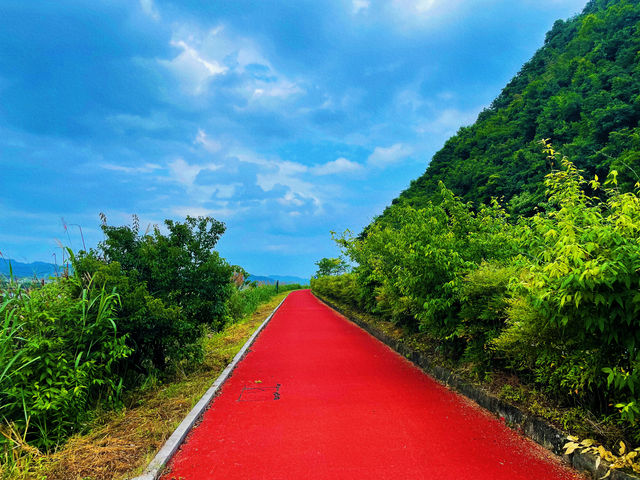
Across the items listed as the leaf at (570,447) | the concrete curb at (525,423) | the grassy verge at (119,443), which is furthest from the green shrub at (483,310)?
the grassy verge at (119,443)

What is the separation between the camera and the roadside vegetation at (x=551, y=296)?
9.62 feet

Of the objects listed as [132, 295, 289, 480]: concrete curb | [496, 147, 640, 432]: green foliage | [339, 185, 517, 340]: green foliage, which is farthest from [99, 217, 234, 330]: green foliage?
[496, 147, 640, 432]: green foliage

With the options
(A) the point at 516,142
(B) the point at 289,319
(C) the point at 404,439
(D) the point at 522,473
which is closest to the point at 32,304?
(C) the point at 404,439

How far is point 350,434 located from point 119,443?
245 cm

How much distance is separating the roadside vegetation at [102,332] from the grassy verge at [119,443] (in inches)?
1.8

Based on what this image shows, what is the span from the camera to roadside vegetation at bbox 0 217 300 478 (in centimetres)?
374

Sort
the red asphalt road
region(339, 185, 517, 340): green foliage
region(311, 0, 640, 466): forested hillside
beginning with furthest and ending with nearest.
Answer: region(339, 185, 517, 340): green foliage
the red asphalt road
region(311, 0, 640, 466): forested hillside

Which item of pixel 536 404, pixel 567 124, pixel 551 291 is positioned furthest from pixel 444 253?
pixel 567 124

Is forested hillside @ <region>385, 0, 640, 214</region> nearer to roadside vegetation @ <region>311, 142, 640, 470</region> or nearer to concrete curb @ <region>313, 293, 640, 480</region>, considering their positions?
roadside vegetation @ <region>311, 142, 640, 470</region>

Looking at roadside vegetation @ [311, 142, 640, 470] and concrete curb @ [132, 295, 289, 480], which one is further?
concrete curb @ [132, 295, 289, 480]

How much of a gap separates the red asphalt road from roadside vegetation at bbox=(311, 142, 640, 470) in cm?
72

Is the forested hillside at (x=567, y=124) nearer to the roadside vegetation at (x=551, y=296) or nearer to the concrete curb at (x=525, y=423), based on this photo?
the roadside vegetation at (x=551, y=296)

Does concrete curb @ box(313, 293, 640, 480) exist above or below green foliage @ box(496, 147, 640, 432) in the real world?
below

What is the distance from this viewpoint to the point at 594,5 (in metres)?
56.9
